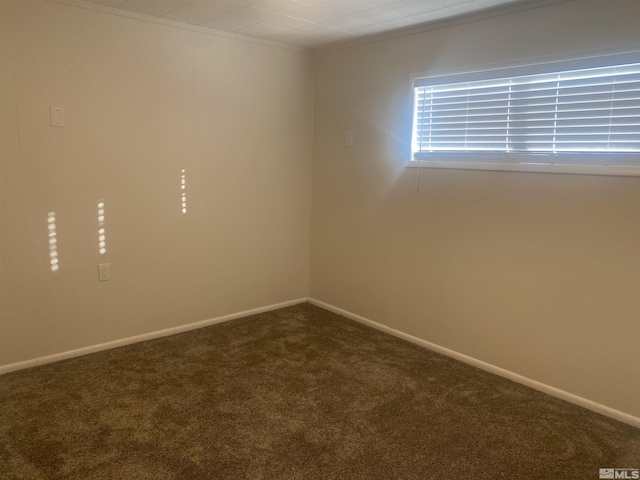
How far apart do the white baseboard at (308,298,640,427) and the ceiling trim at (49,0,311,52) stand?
2.24m

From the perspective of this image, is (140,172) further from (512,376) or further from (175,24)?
(512,376)

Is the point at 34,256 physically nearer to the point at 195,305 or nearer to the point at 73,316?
the point at 73,316

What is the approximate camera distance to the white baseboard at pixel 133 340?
2.91 m

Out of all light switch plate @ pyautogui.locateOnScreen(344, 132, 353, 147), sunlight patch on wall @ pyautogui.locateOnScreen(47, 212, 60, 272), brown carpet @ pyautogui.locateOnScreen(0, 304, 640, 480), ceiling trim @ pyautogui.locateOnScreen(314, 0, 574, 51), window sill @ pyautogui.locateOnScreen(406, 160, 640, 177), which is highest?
ceiling trim @ pyautogui.locateOnScreen(314, 0, 574, 51)

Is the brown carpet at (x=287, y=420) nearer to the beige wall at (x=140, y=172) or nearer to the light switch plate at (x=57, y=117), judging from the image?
the beige wall at (x=140, y=172)

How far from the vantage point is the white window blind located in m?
2.38

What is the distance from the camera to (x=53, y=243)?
293 cm

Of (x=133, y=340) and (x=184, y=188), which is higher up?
(x=184, y=188)

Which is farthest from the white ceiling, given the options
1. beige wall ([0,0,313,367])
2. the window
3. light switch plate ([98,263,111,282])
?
light switch plate ([98,263,111,282])

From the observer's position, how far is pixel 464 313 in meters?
3.16

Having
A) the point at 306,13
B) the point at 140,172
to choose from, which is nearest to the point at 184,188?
the point at 140,172

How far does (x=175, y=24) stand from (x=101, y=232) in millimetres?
1482

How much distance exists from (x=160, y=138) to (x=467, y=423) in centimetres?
262

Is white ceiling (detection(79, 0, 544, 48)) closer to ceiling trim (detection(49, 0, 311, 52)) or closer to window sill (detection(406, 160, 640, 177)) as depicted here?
ceiling trim (detection(49, 0, 311, 52))
